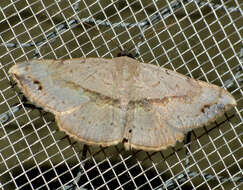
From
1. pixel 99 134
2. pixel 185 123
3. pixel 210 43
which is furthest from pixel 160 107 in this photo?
pixel 210 43

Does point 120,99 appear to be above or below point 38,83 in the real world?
below

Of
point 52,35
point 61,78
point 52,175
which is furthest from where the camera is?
point 52,175

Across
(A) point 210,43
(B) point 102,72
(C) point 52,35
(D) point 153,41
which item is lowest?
(A) point 210,43

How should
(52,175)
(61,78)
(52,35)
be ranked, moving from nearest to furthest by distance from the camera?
(61,78) → (52,35) → (52,175)

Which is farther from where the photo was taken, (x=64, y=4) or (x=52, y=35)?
(x=64, y=4)

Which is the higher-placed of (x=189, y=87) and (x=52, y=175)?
(x=189, y=87)

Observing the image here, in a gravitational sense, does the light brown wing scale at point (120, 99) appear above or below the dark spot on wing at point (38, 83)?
below

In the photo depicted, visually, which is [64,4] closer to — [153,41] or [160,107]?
[153,41]

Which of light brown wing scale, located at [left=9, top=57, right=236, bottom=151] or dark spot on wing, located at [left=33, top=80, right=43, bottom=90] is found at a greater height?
dark spot on wing, located at [left=33, top=80, right=43, bottom=90]
